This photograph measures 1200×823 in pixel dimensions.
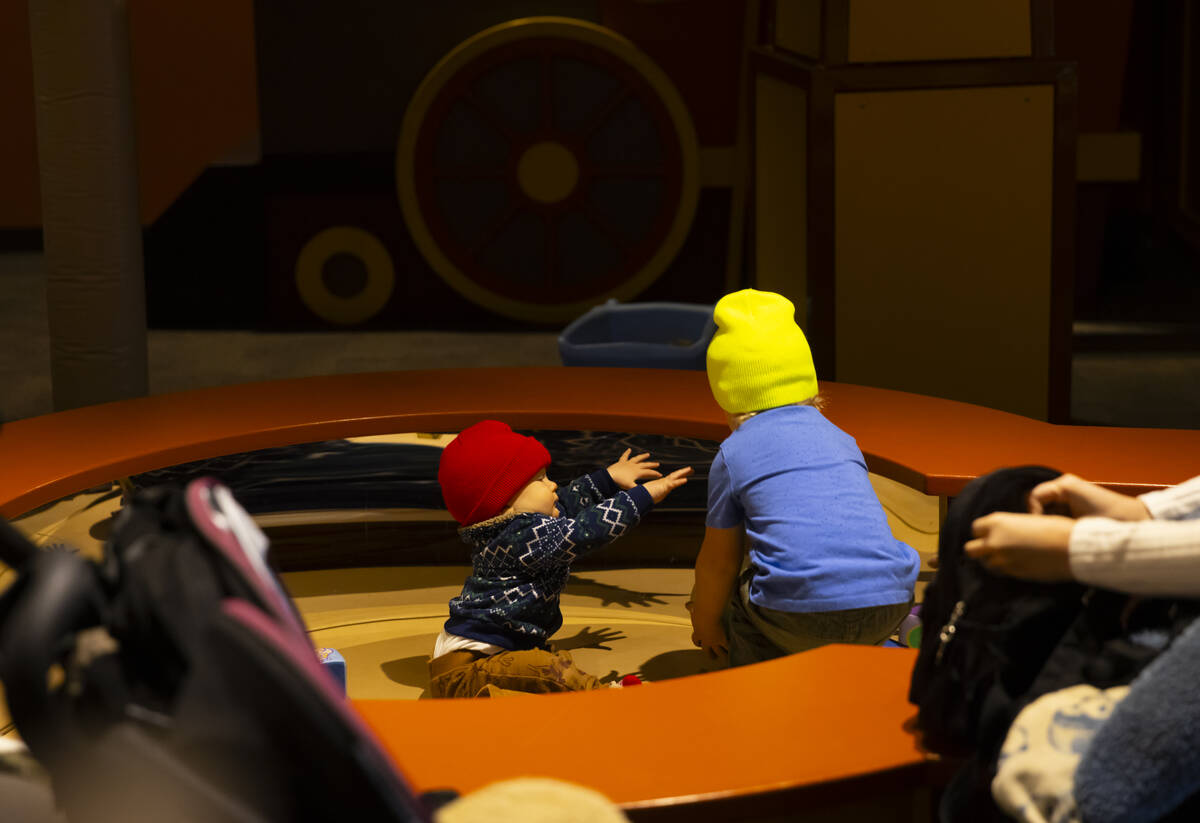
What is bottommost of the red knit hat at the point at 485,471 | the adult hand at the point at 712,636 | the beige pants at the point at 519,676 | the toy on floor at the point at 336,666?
the beige pants at the point at 519,676

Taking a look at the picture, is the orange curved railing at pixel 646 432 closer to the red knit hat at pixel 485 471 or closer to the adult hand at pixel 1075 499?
the adult hand at pixel 1075 499

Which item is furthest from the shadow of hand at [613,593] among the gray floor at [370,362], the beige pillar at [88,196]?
the gray floor at [370,362]

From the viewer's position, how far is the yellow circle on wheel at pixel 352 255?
609 centimetres

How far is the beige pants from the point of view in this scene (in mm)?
1985

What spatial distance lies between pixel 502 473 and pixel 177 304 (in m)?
4.76

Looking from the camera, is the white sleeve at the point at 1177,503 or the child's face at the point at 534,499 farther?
the child's face at the point at 534,499

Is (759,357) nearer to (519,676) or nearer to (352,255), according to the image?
(519,676)

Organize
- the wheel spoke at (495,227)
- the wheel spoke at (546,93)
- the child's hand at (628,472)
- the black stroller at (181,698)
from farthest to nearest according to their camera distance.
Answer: the wheel spoke at (495,227), the wheel spoke at (546,93), the child's hand at (628,472), the black stroller at (181,698)

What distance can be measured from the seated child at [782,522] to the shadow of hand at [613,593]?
828mm

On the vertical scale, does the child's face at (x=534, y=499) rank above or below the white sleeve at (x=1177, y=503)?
below

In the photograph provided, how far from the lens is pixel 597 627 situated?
105 inches

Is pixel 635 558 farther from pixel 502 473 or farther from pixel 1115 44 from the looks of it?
pixel 1115 44

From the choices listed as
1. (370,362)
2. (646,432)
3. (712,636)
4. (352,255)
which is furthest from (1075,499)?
(352,255)

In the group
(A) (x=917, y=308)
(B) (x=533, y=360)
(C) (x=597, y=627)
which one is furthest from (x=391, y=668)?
(B) (x=533, y=360)
